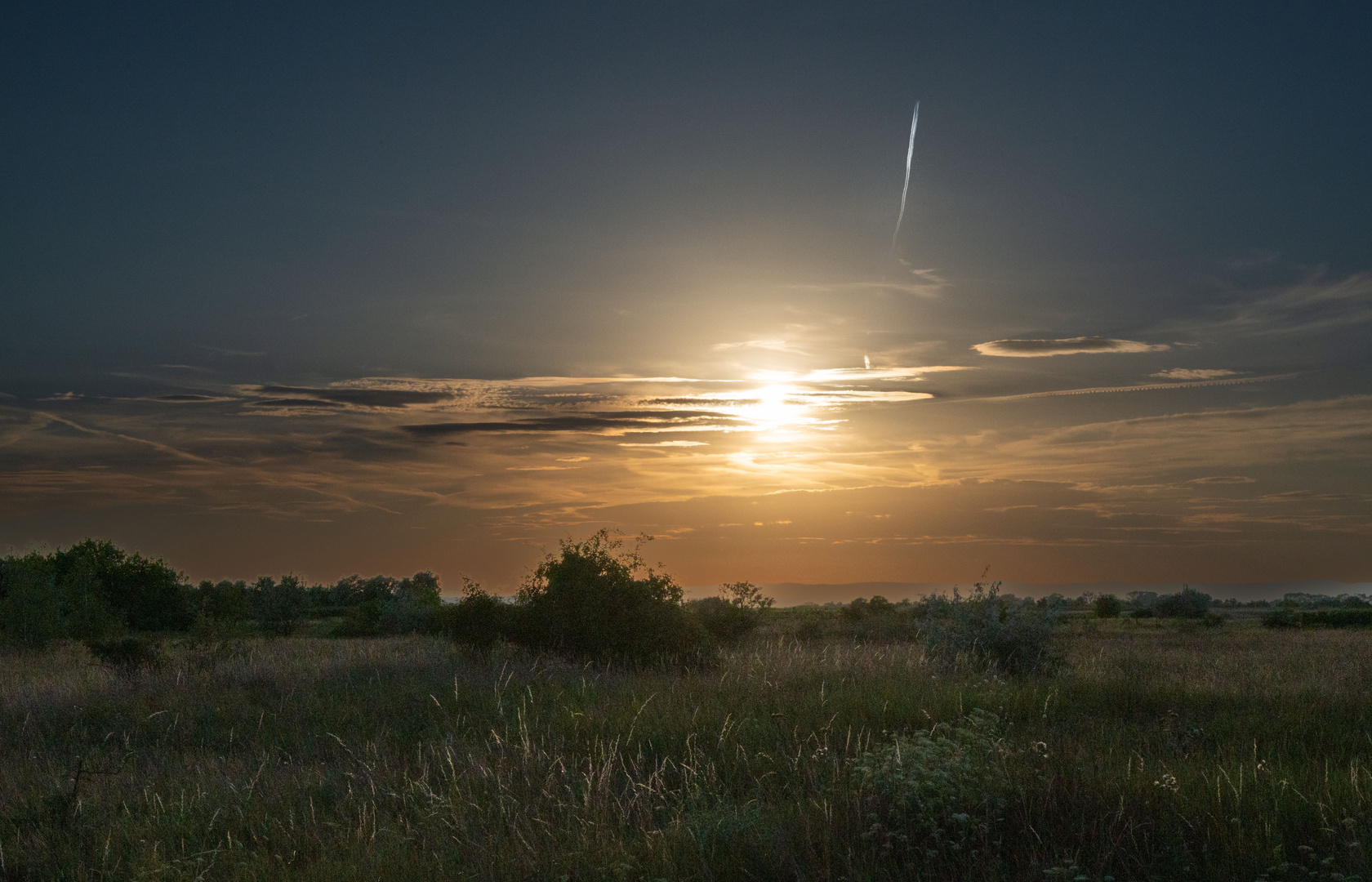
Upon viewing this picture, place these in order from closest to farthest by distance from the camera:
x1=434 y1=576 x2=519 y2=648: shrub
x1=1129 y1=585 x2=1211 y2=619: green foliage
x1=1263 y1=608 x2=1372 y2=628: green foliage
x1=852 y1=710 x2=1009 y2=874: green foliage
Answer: x1=852 y1=710 x2=1009 y2=874: green foliage < x1=434 y1=576 x2=519 y2=648: shrub < x1=1263 y1=608 x2=1372 y2=628: green foliage < x1=1129 y1=585 x2=1211 y2=619: green foliage

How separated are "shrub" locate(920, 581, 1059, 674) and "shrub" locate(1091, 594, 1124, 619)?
48.0 metres

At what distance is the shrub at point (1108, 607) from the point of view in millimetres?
60694

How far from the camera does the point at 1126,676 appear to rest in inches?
575

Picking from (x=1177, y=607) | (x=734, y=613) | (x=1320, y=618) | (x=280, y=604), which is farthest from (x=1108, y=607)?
(x=280, y=604)

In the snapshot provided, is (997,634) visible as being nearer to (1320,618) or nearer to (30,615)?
(30,615)

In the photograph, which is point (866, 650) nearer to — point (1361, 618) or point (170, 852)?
point (170, 852)

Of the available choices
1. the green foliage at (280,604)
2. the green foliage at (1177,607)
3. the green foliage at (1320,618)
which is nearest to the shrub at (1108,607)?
the green foliage at (1177,607)

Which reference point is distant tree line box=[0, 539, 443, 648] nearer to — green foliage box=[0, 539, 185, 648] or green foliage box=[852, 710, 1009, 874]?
green foliage box=[0, 539, 185, 648]

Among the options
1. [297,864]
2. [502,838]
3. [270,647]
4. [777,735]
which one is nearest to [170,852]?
[297,864]

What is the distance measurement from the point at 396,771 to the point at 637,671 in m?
8.11

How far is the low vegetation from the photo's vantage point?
6.08 metres

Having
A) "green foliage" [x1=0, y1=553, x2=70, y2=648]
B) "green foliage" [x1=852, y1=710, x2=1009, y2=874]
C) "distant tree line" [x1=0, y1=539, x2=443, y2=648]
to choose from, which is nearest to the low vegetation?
"green foliage" [x1=852, y1=710, x2=1009, y2=874]

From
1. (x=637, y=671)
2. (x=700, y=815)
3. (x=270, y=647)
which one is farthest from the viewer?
(x=270, y=647)

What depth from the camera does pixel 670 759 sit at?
9.09 metres
